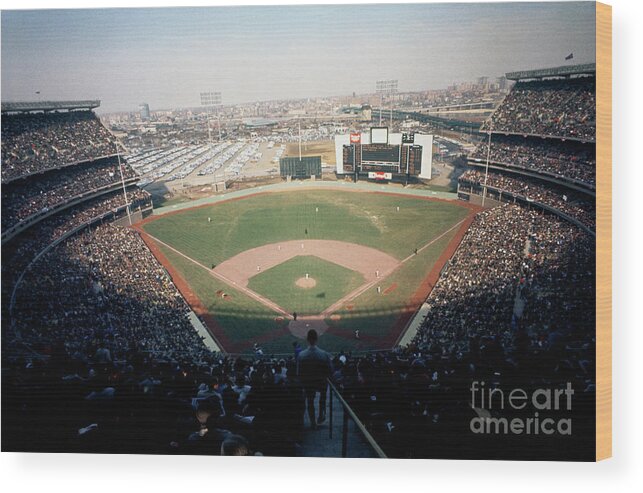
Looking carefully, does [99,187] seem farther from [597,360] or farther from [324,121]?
[597,360]

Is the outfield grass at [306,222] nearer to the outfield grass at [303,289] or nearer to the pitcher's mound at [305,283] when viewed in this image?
the outfield grass at [303,289]

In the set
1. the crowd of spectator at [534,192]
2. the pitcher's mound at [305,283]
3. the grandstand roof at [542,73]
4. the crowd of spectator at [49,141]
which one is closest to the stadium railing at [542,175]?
the crowd of spectator at [534,192]

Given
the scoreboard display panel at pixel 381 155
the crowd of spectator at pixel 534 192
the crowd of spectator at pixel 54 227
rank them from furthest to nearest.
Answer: the scoreboard display panel at pixel 381 155 → the crowd of spectator at pixel 534 192 → the crowd of spectator at pixel 54 227

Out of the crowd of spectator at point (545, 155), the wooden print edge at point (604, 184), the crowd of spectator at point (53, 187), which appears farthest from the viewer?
the crowd of spectator at point (545, 155)

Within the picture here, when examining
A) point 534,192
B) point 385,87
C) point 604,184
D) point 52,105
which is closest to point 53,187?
point 52,105

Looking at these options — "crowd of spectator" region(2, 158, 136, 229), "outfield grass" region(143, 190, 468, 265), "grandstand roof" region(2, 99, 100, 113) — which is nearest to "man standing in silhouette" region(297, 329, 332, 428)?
"outfield grass" region(143, 190, 468, 265)

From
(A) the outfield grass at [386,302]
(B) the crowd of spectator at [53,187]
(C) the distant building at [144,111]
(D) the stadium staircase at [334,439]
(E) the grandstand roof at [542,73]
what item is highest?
(E) the grandstand roof at [542,73]

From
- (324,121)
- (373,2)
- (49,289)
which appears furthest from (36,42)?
(324,121)
